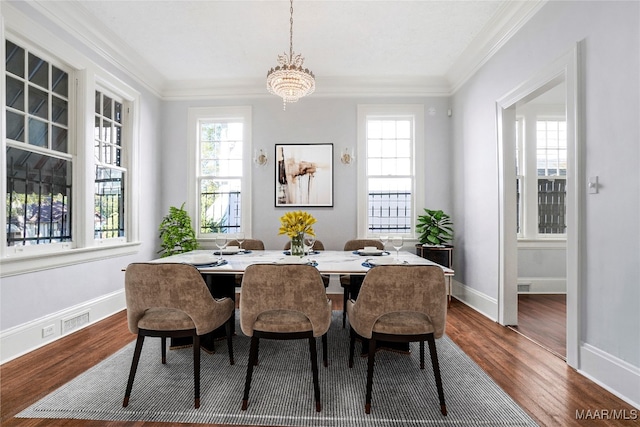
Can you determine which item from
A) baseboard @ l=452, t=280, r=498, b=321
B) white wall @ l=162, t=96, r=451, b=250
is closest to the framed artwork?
white wall @ l=162, t=96, r=451, b=250

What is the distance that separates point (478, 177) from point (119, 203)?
4.51 meters

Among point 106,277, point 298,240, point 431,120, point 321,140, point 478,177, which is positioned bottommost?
point 106,277

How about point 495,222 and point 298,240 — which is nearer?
point 298,240

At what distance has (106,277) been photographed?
11.6ft

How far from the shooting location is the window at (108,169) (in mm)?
3549

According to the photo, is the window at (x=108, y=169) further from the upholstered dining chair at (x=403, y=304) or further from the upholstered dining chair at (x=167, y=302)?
the upholstered dining chair at (x=403, y=304)

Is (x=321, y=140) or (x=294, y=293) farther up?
(x=321, y=140)

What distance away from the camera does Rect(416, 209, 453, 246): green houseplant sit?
4141 mm

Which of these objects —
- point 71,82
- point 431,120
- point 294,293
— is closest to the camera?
point 294,293

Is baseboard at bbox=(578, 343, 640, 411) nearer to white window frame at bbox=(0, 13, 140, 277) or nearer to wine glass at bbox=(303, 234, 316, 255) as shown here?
wine glass at bbox=(303, 234, 316, 255)

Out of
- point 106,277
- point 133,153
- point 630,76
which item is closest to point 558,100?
point 630,76

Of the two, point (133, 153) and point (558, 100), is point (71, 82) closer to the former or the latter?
point (133, 153)

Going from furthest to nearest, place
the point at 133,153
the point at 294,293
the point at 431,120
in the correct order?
1. the point at 431,120
2. the point at 133,153
3. the point at 294,293

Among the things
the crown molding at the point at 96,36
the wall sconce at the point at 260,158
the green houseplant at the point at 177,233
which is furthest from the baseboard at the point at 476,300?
the crown molding at the point at 96,36
